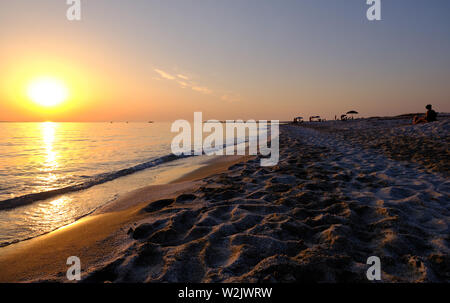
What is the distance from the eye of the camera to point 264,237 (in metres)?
2.93

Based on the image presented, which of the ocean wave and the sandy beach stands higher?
the sandy beach

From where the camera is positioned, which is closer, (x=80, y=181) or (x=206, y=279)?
(x=206, y=279)

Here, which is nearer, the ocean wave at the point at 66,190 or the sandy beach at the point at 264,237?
the sandy beach at the point at 264,237

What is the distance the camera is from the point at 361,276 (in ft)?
7.13

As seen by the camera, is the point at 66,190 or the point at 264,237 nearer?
the point at 264,237

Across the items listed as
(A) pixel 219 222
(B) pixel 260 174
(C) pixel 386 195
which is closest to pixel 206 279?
(A) pixel 219 222

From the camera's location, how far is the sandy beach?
2.34 m

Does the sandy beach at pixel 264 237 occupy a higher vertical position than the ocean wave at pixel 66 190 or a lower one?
higher

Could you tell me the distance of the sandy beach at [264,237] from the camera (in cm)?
234

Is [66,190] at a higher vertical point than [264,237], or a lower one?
lower

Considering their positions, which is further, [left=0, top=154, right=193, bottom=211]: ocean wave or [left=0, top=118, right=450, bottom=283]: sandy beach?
[left=0, top=154, right=193, bottom=211]: ocean wave
